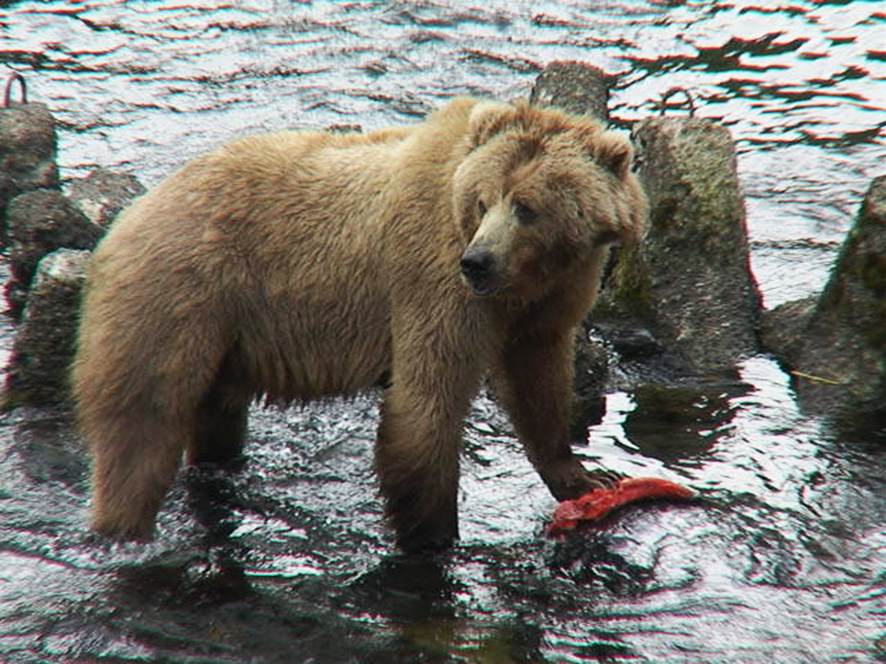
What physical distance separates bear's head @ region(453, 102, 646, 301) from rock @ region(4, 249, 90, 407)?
2982mm

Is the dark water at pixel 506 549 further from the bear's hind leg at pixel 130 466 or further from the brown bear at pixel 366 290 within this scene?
the brown bear at pixel 366 290

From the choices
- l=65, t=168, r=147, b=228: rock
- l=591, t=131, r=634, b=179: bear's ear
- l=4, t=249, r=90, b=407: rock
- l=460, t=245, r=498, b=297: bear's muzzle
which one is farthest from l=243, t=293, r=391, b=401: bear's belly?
l=65, t=168, r=147, b=228: rock

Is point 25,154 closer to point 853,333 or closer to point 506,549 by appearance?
point 506,549

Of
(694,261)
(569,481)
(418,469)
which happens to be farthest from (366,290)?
(694,261)

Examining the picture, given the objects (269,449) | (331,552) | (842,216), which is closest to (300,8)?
(842,216)

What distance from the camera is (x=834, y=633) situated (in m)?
4.80

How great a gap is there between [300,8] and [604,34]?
3900mm

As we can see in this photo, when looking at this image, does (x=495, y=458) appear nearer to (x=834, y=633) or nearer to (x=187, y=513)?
(x=187, y=513)

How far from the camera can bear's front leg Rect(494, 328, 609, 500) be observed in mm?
5719

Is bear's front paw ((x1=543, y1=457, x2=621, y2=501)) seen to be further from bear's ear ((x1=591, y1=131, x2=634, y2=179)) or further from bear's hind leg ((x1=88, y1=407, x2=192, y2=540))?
bear's hind leg ((x1=88, y1=407, x2=192, y2=540))

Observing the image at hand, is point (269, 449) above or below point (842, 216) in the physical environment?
below

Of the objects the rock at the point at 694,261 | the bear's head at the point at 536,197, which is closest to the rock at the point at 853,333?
the rock at the point at 694,261

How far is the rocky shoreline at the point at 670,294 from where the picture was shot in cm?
704

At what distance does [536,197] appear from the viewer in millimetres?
4898
